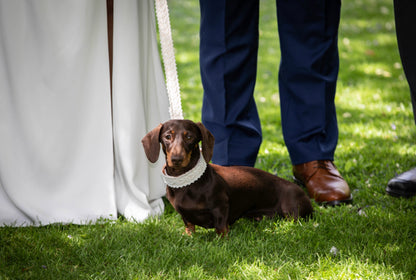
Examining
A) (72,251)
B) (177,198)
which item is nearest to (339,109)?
(177,198)

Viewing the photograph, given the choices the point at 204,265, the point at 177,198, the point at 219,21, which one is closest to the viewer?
the point at 204,265

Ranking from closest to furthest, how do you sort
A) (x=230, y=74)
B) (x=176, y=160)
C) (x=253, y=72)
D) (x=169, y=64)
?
(x=176, y=160), (x=169, y=64), (x=230, y=74), (x=253, y=72)

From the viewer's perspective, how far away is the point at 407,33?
206 centimetres

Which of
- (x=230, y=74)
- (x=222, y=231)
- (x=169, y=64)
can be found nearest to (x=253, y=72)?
(x=230, y=74)

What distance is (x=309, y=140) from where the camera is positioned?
2865 millimetres

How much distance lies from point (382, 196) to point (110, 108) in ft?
5.46

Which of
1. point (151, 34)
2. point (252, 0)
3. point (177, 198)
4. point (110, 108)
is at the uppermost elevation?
point (252, 0)

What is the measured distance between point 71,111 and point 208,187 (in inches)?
33.8

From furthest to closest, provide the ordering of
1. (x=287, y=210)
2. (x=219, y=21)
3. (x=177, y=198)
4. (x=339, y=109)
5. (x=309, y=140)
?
(x=339, y=109) < (x=309, y=140) < (x=219, y=21) < (x=287, y=210) < (x=177, y=198)

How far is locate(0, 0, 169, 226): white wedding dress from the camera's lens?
235 centimetres

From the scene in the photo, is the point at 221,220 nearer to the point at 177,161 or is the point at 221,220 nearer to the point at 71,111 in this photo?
the point at 177,161

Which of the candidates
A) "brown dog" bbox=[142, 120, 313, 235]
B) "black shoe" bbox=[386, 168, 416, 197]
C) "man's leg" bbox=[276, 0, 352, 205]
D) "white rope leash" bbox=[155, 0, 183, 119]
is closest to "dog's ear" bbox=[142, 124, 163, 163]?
"brown dog" bbox=[142, 120, 313, 235]

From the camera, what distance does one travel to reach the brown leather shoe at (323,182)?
267 centimetres

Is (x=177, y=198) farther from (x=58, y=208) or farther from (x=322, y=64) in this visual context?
(x=322, y=64)
